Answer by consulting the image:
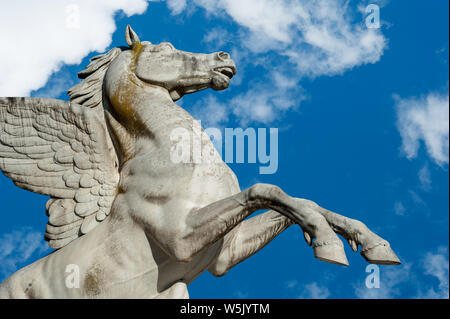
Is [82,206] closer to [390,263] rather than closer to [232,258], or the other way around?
[232,258]

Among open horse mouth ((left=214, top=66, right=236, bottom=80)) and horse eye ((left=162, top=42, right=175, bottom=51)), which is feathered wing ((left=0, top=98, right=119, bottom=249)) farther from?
open horse mouth ((left=214, top=66, right=236, bottom=80))

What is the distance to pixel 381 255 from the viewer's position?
16.2ft

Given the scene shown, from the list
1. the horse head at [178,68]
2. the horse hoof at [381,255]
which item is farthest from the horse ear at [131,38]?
the horse hoof at [381,255]

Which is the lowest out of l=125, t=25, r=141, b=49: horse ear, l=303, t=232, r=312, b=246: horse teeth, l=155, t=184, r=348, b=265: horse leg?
l=303, t=232, r=312, b=246: horse teeth

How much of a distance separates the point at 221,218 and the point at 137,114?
1494 millimetres

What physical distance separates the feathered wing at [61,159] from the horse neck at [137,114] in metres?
0.14

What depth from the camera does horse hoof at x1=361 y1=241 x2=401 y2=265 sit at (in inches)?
193

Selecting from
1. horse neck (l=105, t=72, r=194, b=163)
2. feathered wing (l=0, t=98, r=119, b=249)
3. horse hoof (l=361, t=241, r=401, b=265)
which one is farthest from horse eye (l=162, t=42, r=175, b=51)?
horse hoof (l=361, t=241, r=401, b=265)

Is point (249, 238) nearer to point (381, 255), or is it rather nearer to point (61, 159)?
point (381, 255)

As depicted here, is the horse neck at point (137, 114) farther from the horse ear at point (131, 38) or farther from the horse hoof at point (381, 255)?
the horse hoof at point (381, 255)

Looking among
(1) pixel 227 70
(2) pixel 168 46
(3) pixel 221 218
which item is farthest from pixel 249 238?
(2) pixel 168 46

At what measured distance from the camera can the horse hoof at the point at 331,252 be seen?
4609mm

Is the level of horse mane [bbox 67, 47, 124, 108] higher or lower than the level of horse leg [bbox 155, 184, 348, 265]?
higher

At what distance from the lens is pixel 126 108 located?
5.91 metres
